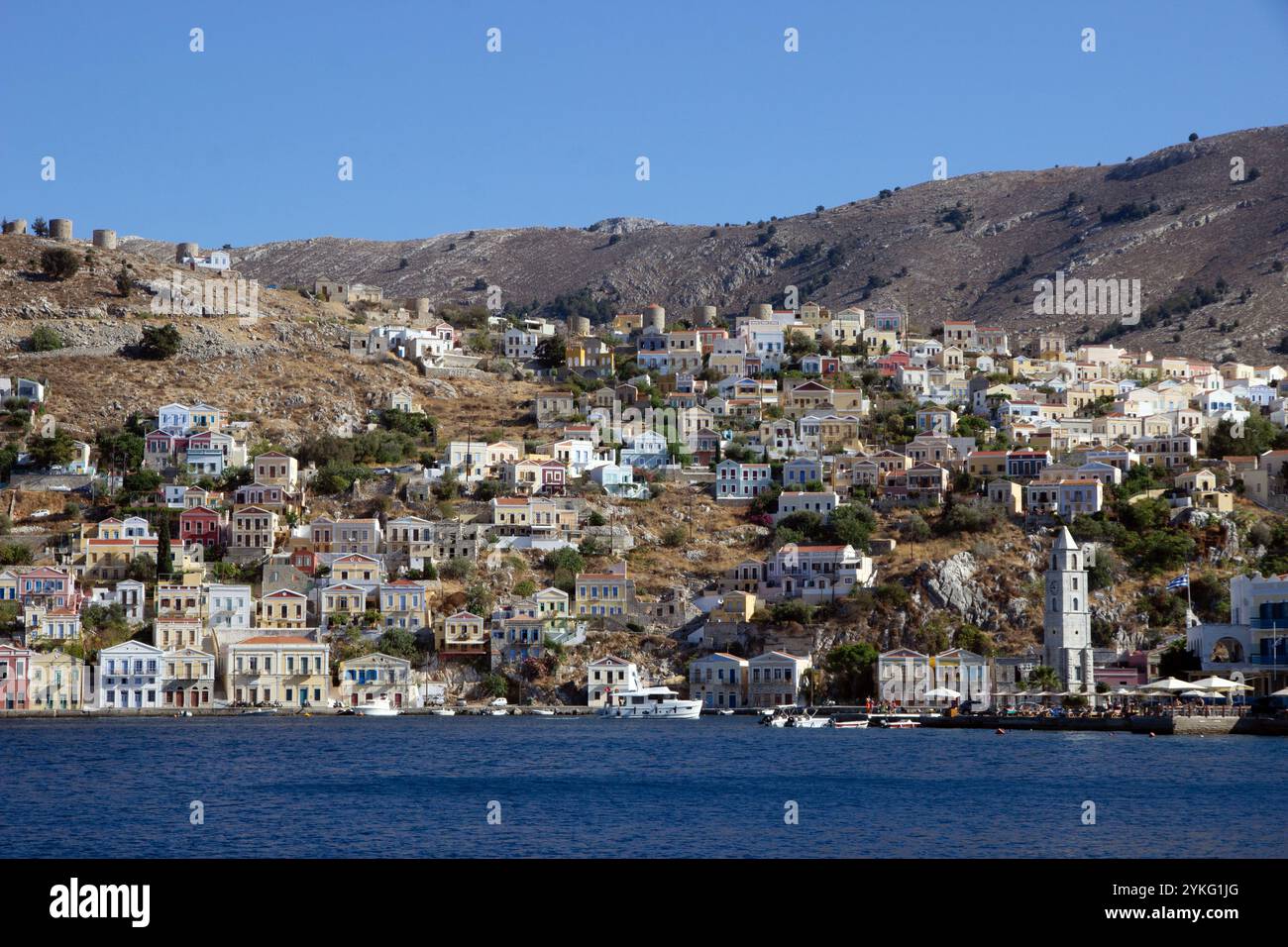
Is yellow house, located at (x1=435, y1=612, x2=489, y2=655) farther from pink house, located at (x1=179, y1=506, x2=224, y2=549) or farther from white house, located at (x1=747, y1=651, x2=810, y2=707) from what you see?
pink house, located at (x1=179, y1=506, x2=224, y2=549)

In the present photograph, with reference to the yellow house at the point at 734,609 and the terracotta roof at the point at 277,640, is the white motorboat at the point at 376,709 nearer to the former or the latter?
the terracotta roof at the point at 277,640

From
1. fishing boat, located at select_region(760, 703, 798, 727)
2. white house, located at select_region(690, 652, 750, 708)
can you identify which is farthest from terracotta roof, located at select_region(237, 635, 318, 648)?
fishing boat, located at select_region(760, 703, 798, 727)

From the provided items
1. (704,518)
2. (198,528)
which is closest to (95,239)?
(198,528)

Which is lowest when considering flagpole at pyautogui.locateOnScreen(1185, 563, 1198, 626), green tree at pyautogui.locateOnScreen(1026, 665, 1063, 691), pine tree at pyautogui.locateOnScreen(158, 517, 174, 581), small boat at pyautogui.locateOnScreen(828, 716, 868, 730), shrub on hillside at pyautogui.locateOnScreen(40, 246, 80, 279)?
small boat at pyautogui.locateOnScreen(828, 716, 868, 730)

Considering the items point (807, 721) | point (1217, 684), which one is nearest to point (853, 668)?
point (807, 721)

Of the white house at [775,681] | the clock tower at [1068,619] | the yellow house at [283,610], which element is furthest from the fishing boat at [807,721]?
the yellow house at [283,610]
